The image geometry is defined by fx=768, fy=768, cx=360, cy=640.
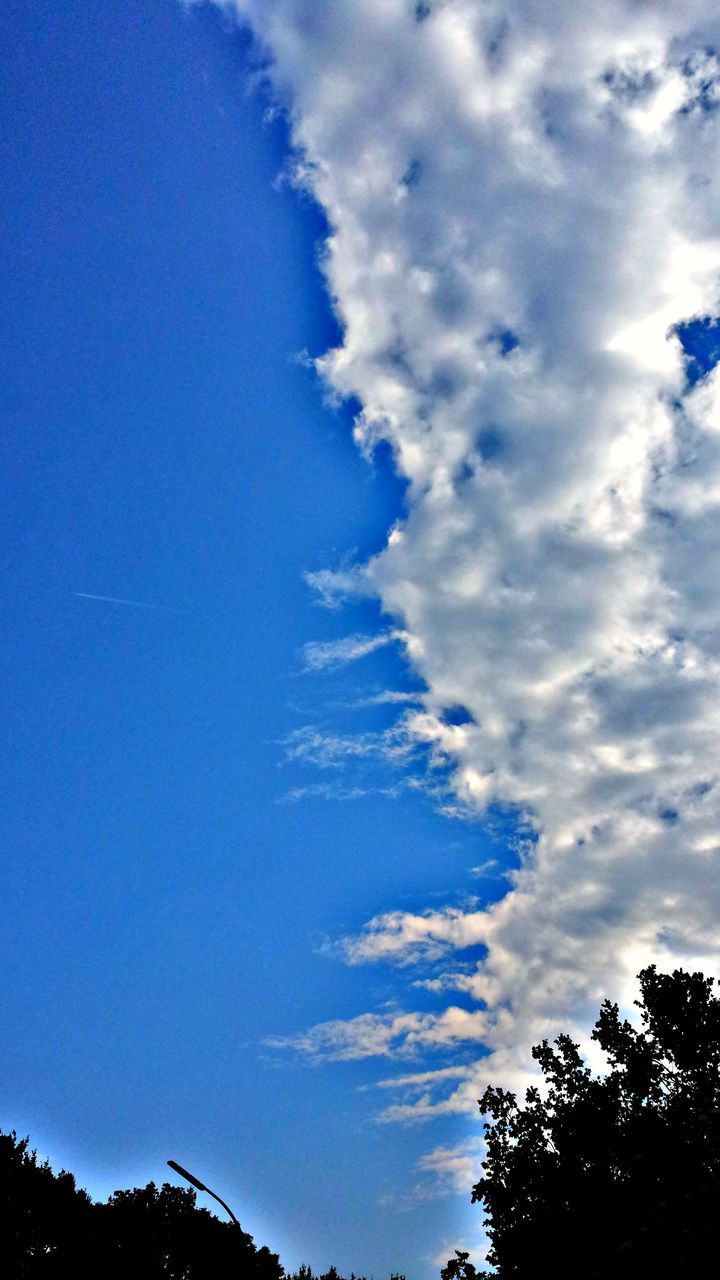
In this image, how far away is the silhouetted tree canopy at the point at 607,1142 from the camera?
99.5 feet

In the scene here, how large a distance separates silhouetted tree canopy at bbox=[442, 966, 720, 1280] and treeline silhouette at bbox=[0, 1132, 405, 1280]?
13.1 metres

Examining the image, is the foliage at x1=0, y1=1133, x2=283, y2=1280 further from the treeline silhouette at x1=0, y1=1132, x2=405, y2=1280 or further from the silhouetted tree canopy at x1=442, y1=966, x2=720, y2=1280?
the silhouetted tree canopy at x1=442, y1=966, x2=720, y2=1280

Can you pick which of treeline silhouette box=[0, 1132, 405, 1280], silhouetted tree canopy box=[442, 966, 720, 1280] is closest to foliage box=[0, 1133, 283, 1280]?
treeline silhouette box=[0, 1132, 405, 1280]

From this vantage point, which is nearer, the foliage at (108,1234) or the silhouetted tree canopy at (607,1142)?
the silhouetted tree canopy at (607,1142)

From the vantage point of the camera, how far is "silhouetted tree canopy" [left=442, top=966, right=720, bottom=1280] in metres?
30.3

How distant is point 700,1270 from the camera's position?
1889 centimetres

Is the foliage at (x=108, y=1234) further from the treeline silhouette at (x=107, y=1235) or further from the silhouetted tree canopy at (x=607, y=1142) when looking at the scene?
the silhouetted tree canopy at (x=607, y=1142)

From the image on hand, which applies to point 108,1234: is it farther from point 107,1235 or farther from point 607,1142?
point 607,1142

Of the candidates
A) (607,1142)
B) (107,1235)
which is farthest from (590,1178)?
(107,1235)

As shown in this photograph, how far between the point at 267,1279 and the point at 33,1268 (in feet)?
67.3

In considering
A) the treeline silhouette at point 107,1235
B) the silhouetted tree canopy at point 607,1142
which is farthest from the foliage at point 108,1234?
the silhouetted tree canopy at point 607,1142

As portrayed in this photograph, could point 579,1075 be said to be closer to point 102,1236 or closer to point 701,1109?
point 701,1109

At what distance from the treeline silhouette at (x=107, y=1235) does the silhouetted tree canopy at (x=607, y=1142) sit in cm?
1306

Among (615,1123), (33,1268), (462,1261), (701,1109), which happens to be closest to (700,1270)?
(701,1109)
